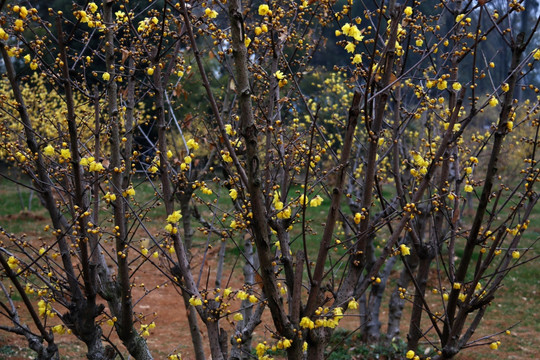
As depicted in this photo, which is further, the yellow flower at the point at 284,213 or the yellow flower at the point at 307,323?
the yellow flower at the point at 284,213

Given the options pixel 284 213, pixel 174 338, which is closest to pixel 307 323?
pixel 284 213

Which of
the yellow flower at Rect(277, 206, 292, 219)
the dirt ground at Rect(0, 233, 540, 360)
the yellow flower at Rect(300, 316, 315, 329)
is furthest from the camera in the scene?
the dirt ground at Rect(0, 233, 540, 360)

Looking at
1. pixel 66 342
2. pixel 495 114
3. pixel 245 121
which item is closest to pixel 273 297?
pixel 245 121

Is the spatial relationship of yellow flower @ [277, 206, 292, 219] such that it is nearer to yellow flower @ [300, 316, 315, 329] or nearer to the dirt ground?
yellow flower @ [300, 316, 315, 329]

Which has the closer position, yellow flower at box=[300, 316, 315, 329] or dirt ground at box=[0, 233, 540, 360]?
yellow flower at box=[300, 316, 315, 329]

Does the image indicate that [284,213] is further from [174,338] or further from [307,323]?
[174,338]

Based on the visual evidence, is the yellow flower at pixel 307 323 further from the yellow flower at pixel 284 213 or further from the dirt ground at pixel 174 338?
the dirt ground at pixel 174 338

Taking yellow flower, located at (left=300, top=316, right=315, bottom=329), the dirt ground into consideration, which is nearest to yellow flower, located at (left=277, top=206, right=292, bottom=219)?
yellow flower, located at (left=300, top=316, right=315, bottom=329)

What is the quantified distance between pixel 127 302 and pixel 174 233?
0.71 m

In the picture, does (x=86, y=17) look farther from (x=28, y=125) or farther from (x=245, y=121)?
(x=245, y=121)

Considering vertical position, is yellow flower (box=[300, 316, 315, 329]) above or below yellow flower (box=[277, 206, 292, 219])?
below

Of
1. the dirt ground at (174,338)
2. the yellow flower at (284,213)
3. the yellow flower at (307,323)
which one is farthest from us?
the dirt ground at (174,338)

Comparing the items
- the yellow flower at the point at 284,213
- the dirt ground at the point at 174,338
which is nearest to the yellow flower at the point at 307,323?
the yellow flower at the point at 284,213

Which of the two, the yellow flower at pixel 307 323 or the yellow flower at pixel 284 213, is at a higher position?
the yellow flower at pixel 284 213
